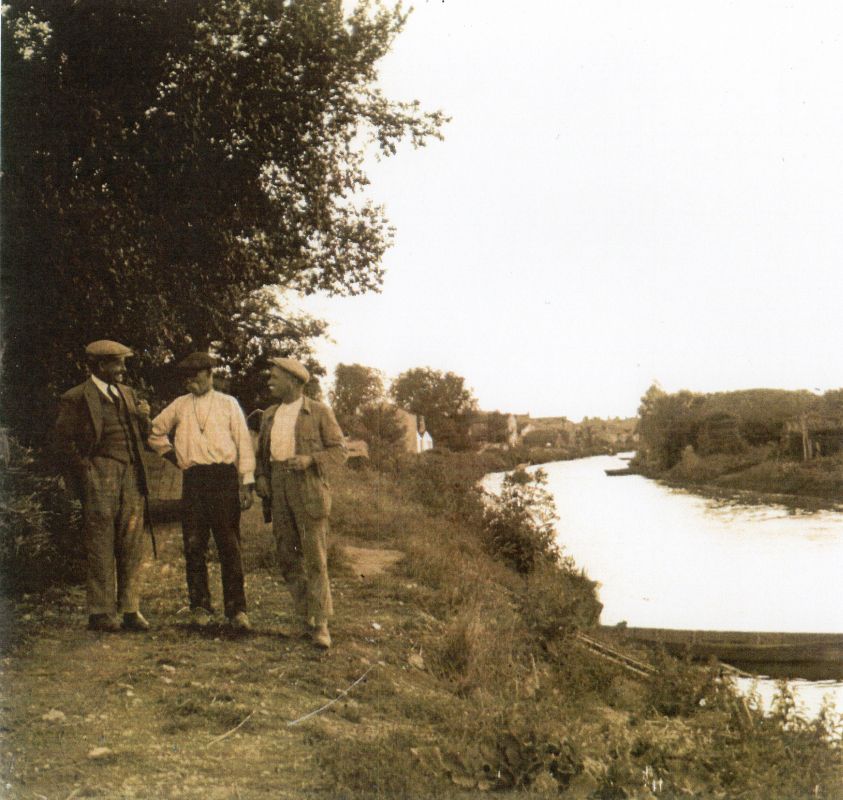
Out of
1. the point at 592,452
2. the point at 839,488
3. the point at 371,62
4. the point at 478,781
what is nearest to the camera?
the point at 478,781

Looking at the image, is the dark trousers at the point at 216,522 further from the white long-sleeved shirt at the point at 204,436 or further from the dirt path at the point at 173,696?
the dirt path at the point at 173,696

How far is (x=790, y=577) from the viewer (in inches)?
699

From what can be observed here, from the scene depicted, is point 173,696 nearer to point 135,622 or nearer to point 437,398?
point 135,622

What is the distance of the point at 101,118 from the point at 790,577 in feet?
53.2

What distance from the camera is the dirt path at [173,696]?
474 cm

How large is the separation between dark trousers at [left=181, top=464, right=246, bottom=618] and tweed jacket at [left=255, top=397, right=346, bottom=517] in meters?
0.30

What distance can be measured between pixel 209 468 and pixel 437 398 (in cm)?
460

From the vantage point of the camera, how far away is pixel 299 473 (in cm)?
643

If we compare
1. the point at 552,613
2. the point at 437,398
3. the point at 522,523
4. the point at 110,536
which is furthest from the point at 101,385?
the point at 522,523

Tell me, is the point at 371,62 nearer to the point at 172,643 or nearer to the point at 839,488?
the point at 172,643

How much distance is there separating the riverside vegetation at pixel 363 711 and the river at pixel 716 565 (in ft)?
19.2

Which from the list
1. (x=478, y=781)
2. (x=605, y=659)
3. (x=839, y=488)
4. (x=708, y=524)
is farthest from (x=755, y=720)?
(x=708, y=524)

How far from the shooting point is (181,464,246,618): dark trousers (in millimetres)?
6535

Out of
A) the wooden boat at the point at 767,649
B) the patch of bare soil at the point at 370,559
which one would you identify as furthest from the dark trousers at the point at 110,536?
the wooden boat at the point at 767,649
